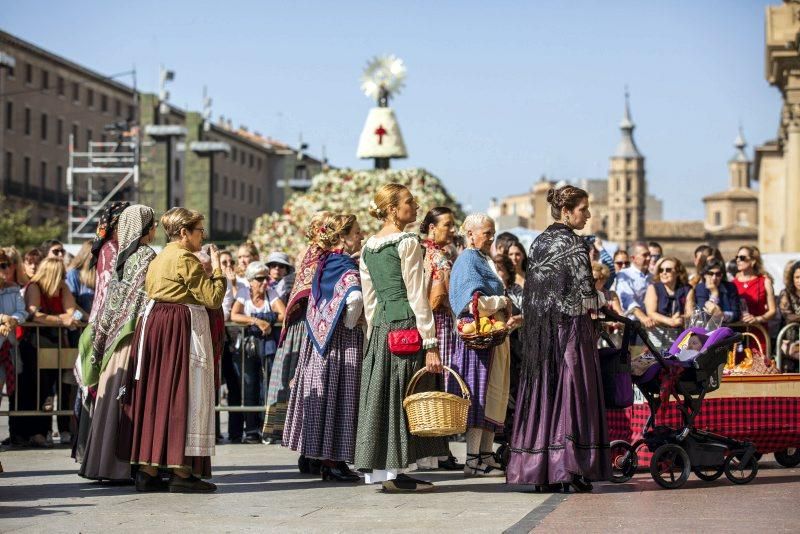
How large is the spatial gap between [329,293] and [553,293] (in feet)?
5.56

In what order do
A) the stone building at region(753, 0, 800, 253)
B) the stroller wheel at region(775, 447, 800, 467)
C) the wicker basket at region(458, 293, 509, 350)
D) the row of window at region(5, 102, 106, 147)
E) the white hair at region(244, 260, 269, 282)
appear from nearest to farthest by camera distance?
the wicker basket at region(458, 293, 509, 350), the stroller wheel at region(775, 447, 800, 467), the white hair at region(244, 260, 269, 282), the stone building at region(753, 0, 800, 253), the row of window at region(5, 102, 106, 147)

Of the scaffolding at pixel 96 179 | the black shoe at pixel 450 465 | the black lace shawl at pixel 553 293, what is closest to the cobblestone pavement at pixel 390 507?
the black shoe at pixel 450 465

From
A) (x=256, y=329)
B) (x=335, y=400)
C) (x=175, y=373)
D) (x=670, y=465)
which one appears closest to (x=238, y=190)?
(x=256, y=329)

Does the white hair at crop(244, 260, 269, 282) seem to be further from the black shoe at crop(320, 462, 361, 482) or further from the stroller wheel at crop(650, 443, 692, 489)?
the stroller wheel at crop(650, 443, 692, 489)

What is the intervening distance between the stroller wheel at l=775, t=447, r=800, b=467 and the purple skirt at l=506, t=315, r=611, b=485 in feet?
7.87

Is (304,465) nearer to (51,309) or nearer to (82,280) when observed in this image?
(51,309)

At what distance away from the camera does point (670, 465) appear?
10.2 m

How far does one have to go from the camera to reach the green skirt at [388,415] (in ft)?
33.2

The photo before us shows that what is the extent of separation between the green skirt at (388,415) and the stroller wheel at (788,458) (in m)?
2.99

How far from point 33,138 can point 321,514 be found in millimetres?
87696

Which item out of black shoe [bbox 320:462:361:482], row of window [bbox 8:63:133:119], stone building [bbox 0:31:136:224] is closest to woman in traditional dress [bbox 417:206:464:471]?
black shoe [bbox 320:462:361:482]

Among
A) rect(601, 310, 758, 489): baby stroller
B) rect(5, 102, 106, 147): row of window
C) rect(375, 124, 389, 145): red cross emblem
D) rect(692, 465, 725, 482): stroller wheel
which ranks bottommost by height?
rect(692, 465, 725, 482): stroller wheel

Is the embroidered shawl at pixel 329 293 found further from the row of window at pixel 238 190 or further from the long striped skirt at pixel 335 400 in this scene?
the row of window at pixel 238 190

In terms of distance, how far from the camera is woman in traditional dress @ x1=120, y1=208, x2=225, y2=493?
1009 centimetres
